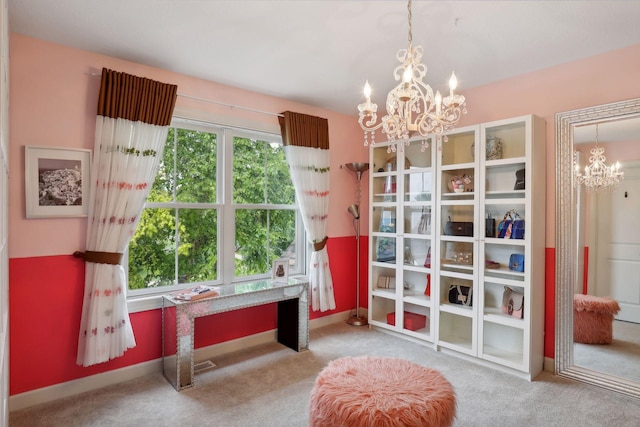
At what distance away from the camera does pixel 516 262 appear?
10.0 ft

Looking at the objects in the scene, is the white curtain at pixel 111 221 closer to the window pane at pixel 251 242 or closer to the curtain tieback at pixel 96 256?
the curtain tieback at pixel 96 256

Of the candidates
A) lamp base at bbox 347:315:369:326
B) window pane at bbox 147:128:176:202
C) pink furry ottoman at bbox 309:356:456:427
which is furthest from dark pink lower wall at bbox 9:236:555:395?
lamp base at bbox 347:315:369:326

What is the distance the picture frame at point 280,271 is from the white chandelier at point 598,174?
2.65m

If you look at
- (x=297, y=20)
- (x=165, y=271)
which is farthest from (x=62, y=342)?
(x=297, y=20)

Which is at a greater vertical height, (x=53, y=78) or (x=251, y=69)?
(x=251, y=69)

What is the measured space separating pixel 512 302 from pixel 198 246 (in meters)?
2.87

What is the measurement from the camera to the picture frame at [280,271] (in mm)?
3599

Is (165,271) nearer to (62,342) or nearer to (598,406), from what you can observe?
(62,342)

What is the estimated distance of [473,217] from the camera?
3.35m

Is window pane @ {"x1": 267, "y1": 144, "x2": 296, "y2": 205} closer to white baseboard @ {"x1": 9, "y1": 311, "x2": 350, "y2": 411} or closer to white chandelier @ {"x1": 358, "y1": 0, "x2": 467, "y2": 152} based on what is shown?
white baseboard @ {"x1": 9, "y1": 311, "x2": 350, "y2": 411}

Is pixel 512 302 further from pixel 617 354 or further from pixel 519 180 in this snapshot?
pixel 519 180

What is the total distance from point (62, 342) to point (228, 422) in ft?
4.56

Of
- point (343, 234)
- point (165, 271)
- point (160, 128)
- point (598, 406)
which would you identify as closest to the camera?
point (598, 406)

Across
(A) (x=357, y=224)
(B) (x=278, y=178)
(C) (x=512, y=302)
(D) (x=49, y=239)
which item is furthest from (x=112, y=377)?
(C) (x=512, y=302)
